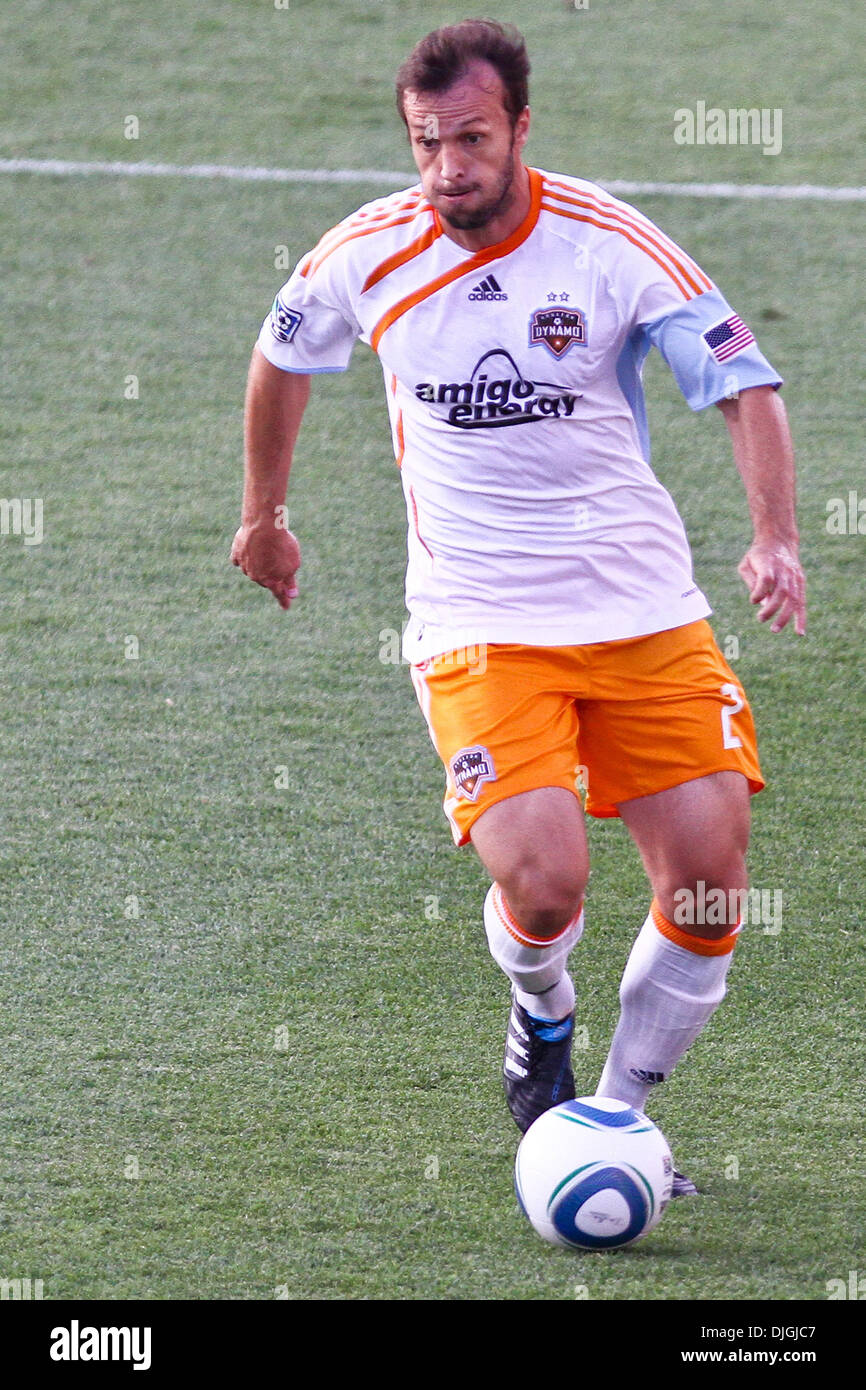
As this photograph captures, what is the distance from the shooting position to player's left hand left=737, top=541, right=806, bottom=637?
3102mm

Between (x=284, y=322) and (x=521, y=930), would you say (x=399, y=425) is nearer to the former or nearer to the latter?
(x=284, y=322)

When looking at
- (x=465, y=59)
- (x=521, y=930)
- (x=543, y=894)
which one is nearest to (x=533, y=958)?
(x=521, y=930)

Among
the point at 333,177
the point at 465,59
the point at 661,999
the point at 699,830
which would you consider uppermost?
the point at 333,177

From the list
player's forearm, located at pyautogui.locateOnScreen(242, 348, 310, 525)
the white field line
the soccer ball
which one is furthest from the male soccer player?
the white field line

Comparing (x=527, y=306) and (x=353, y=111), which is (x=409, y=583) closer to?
(x=527, y=306)

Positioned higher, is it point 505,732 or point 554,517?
point 554,517

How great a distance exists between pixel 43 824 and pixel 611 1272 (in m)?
2.27

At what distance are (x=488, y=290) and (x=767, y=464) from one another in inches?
23.2

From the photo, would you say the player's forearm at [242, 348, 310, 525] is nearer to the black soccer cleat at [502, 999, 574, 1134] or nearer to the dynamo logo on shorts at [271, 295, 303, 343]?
the dynamo logo on shorts at [271, 295, 303, 343]

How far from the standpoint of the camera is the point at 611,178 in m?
9.91

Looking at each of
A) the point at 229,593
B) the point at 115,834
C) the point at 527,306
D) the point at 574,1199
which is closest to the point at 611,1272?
the point at 574,1199

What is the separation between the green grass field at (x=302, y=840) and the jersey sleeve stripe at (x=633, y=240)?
1.59m

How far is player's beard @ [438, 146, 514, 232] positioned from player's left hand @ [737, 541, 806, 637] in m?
0.74

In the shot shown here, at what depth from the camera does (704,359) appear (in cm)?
320
